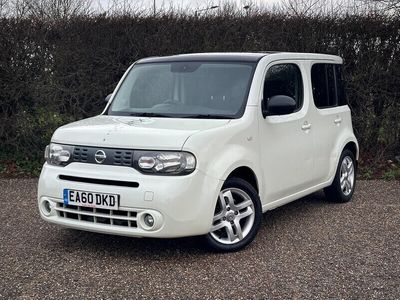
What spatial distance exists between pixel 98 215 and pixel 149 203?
506 mm

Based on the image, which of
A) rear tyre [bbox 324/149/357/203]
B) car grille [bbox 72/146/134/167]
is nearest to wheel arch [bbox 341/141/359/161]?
rear tyre [bbox 324/149/357/203]

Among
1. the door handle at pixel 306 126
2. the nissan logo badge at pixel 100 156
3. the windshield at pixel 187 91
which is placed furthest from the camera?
the door handle at pixel 306 126

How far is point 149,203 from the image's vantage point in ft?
14.6

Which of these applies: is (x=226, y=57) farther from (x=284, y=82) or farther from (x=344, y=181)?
(x=344, y=181)

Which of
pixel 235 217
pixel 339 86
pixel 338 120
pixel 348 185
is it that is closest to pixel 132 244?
pixel 235 217

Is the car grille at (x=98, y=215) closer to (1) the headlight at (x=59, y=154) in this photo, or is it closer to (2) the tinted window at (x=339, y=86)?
(1) the headlight at (x=59, y=154)

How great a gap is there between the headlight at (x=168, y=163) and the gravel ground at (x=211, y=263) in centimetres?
80

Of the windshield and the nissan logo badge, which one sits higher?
the windshield

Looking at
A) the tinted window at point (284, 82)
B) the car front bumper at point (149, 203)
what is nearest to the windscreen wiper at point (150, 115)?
the car front bumper at point (149, 203)

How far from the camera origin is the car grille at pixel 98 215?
4566mm

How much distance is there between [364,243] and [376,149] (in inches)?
187

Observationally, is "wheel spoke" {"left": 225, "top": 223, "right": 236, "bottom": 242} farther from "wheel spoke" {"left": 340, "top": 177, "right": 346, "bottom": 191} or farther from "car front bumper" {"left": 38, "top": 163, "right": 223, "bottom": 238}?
"wheel spoke" {"left": 340, "top": 177, "right": 346, "bottom": 191}

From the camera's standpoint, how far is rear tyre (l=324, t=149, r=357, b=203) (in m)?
6.88

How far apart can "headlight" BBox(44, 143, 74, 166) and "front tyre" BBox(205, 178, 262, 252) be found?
138cm
